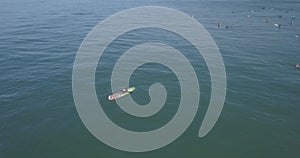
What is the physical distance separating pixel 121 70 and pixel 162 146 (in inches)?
791

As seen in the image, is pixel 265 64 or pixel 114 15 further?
pixel 114 15

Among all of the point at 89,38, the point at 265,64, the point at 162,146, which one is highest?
the point at 89,38

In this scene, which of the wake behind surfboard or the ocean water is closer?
the ocean water

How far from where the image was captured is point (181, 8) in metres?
109

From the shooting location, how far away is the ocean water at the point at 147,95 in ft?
97.0

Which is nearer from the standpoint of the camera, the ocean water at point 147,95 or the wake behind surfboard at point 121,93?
the ocean water at point 147,95

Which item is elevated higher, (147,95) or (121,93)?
(121,93)

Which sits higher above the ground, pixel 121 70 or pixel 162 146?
pixel 121 70

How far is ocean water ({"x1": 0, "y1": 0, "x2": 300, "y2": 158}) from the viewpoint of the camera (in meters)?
29.6

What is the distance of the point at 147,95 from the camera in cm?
3909

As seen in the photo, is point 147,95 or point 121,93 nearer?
point 121,93

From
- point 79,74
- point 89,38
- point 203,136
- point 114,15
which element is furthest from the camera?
point 114,15

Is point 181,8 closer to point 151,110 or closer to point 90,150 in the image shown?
point 151,110

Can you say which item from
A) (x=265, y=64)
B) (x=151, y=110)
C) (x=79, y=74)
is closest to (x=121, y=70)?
(x=79, y=74)
